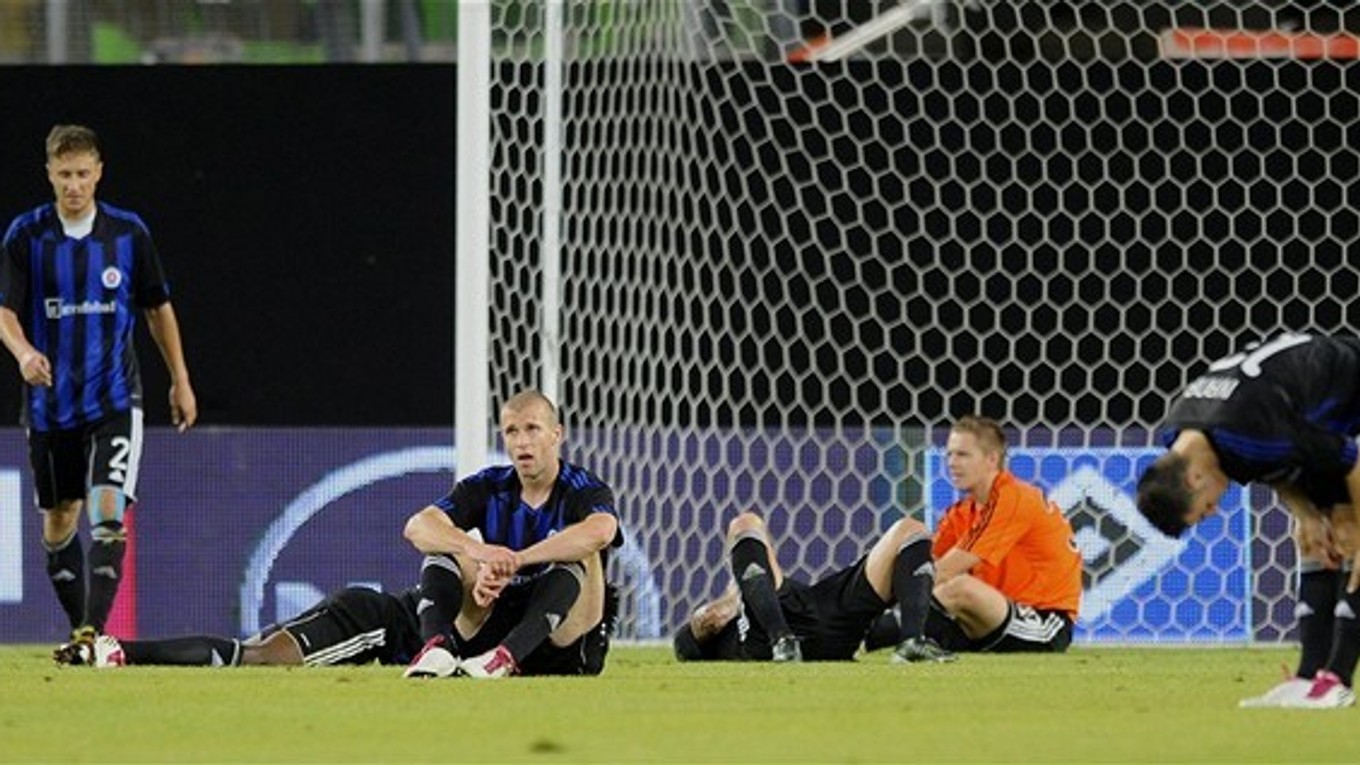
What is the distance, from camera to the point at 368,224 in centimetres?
1220

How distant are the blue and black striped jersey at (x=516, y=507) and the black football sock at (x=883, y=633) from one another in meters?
1.91

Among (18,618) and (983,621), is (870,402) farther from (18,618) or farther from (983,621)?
(18,618)

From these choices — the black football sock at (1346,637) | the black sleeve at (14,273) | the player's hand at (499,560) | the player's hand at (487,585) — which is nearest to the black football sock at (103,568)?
the black sleeve at (14,273)

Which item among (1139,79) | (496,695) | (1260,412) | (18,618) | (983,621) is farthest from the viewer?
(18,618)

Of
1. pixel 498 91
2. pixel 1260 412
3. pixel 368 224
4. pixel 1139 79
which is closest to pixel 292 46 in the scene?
pixel 368 224

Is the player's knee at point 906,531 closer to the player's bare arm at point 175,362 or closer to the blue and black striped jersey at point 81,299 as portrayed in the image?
the player's bare arm at point 175,362

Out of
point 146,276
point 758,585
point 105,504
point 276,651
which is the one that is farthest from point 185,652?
point 758,585

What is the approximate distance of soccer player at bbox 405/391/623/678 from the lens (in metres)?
8.16

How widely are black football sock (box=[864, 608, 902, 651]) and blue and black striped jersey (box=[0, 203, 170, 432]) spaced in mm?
2545

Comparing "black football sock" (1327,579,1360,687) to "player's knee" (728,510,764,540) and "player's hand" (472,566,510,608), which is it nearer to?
"player's hand" (472,566,510,608)

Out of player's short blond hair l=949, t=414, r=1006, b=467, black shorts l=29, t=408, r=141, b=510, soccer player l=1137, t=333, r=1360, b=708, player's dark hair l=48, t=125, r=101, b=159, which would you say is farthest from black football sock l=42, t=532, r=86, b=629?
soccer player l=1137, t=333, r=1360, b=708

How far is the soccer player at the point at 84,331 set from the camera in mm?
9391

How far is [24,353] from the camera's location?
914cm

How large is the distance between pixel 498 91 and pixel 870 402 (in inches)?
71.7
